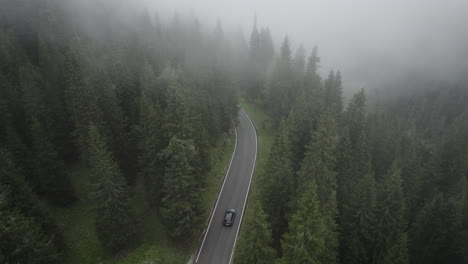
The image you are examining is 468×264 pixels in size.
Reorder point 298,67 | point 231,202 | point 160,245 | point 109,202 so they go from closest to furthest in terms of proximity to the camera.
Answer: point 109,202 → point 160,245 → point 231,202 → point 298,67

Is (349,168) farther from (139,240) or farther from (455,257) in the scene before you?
(139,240)

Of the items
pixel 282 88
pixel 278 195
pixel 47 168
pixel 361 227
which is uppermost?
pixel 282 88

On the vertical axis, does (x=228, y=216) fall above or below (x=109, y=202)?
above

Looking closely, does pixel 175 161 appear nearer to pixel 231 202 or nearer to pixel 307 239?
pixel 231 202

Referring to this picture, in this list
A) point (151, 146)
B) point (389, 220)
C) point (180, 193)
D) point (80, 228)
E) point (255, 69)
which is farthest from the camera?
point (255, 69)

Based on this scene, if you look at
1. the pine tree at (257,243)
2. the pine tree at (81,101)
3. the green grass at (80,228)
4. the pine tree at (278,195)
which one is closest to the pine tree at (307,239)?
the pine tree at (257,243)

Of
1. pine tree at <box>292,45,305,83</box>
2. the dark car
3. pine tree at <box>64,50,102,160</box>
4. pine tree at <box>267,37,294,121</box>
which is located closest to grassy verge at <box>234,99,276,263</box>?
the dark car

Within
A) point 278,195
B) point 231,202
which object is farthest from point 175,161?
point 231,202

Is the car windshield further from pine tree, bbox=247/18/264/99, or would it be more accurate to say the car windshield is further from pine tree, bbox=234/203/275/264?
pine tree, bbox=247/18/264/99
